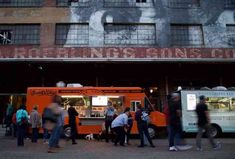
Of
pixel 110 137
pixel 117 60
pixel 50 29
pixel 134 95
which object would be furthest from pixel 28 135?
pixel 50 29

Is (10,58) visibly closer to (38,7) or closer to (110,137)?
(38,7)

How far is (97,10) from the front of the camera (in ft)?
91.9

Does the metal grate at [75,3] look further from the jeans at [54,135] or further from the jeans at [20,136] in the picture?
the jeans at [54,135]

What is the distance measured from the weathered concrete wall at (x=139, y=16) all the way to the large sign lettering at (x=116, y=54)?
3468mm

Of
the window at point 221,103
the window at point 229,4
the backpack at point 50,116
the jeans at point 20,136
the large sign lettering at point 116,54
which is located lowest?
the jeans at point 20,136

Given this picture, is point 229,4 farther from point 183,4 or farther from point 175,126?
point 175,126

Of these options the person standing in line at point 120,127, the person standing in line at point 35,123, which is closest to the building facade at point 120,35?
the person standing in line at point 35,123

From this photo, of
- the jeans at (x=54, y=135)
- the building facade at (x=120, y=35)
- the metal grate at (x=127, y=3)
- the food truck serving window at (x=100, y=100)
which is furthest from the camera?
the metal grate at (x=127, y=3)

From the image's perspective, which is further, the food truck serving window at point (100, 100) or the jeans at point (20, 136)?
the food truck serving window at point (100, 100)

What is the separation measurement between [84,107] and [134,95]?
291 centimetres

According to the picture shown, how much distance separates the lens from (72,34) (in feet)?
91.0

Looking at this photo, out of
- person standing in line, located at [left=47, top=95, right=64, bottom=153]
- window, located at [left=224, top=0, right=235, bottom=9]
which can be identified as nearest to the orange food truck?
person standing in line, located at [left=47, top=95, right=64, bottom=153]

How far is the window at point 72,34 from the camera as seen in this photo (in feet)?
90.4

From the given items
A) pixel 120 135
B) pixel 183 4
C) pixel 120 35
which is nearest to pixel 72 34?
pixel 120 35
